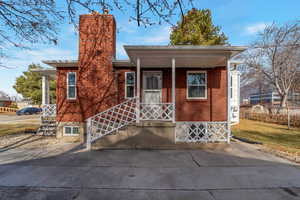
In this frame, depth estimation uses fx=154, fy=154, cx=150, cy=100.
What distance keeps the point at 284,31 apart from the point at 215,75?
18301mm

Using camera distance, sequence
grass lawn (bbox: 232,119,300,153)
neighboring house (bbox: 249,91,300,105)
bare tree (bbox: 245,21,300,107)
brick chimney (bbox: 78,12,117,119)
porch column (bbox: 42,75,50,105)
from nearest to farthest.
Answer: grass lawn (bbox: 232,119,300,153)
brick chimney (bbox: 78,12,117,119)
porch column (bbox: 42,75,50,105)
bare tree (bbox: 245,21,300,107)
neighboring house (bbox: 249,91,300,105)

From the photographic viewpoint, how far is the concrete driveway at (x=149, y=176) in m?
3.16

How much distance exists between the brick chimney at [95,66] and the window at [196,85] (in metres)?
3.99

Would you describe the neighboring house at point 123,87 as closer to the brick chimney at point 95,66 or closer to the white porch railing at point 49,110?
the brick chimney at point 95,66

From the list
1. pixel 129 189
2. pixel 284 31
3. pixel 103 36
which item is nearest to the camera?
pixel 129 189

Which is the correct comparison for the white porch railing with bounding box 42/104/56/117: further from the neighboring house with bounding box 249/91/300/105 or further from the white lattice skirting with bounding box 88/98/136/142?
the neighboring house with bounding box 249/91/300/105

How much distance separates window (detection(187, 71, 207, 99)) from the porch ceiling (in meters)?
1.02

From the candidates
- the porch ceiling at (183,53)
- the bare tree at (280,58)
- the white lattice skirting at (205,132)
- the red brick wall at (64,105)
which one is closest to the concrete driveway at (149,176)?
the white lattice skirting at (205,132)

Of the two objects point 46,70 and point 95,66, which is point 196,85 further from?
point 46,70

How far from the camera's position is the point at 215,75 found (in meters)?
8.32

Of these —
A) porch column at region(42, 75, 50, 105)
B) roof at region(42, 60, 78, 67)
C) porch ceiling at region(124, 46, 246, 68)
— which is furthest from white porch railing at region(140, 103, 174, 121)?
porch column at region(42, 75, 50, 105)

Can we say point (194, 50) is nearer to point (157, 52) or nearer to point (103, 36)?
point (157, 52)

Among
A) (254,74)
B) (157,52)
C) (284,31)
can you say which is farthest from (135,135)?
(254,74)

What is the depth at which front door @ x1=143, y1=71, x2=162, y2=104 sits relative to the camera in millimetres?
8508
